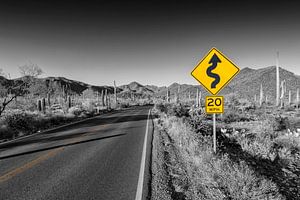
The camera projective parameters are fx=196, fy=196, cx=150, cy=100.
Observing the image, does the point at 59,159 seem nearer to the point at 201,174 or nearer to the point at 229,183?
the point at 201,174

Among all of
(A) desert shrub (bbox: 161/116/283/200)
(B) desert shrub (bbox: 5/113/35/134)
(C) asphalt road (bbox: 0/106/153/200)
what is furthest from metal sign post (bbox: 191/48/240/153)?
(B) desert shrub (bbox: 5/113/35/134)

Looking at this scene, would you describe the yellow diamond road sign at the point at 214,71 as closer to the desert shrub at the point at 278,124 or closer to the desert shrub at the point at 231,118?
the desert shrub at the point at 278,124

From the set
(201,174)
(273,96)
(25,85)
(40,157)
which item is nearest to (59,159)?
(40,157)

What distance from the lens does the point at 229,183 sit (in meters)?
3.82

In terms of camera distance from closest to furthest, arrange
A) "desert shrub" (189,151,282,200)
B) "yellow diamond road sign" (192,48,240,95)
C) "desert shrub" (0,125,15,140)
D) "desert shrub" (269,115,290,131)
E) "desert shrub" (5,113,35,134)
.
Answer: "desert shrub" (189,151,282,200), "yellow diamond road sign" (192,48,240,95), "desert shrub" (0,125,15,140), "desert shrub" (5,113,35,134), "desert shrub" (269,115,290,131)

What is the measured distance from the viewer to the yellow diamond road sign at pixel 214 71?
5566mm

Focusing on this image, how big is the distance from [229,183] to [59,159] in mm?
5181

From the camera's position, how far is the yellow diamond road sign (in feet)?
18.3

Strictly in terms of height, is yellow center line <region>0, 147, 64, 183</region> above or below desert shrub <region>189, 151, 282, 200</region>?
below

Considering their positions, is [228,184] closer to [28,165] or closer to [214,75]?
[214,75]

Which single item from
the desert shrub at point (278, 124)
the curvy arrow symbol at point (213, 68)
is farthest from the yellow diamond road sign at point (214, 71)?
the desert shrub at point (278, 124)

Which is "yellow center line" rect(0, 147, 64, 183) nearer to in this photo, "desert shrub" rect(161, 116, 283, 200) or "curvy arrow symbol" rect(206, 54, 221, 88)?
"desert shrub" rect(161, 116, 283, 200)

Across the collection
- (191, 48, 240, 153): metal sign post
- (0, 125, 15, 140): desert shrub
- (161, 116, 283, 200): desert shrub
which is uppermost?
(191, 48, 240, 153): metal sign post

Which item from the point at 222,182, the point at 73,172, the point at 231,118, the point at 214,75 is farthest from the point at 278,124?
the point at 73,172
